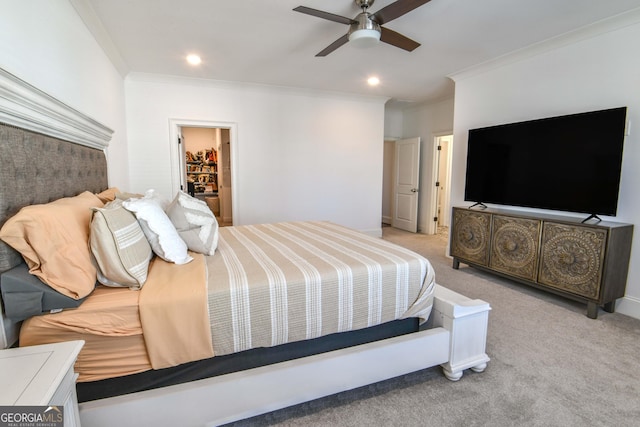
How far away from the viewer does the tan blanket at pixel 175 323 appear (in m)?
1.27

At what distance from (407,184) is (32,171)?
577 centimetres

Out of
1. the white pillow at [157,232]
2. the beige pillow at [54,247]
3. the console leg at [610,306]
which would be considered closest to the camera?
the beige pillow at [54,247]

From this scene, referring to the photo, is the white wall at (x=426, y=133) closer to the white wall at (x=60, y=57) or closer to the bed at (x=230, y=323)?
the bed at (x=230, y=323)

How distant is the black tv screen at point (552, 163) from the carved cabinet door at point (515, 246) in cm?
30

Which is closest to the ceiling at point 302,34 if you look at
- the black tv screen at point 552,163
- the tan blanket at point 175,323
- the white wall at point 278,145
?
the white wall at point 278,145

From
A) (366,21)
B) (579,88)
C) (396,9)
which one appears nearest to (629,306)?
(579,88)

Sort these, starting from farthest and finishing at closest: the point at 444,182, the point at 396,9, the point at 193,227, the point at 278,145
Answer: the point at 444,182 → the point at 278,145 → the point at 396,9 → the point at 193,227

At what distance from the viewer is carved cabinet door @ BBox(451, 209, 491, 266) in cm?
337

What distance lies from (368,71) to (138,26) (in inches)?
99.8

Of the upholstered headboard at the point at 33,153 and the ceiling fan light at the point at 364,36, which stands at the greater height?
the ceiling fan light at the point at 364,36

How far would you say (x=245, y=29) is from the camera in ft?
9.08

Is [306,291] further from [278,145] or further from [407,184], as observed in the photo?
[407,184]

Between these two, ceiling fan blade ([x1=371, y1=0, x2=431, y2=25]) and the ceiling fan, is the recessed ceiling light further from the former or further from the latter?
ceiling fan blade ([x1=371, y1=0, x2=431, y2=25])

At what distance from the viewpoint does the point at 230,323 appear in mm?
1371
